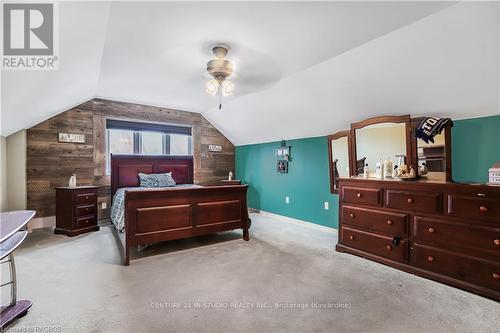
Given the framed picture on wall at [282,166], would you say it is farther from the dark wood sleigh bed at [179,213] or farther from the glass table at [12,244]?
the glass table at [12,244]

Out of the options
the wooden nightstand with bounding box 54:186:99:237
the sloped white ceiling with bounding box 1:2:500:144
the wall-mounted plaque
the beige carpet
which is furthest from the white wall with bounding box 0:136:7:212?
the wall-mounted plaque

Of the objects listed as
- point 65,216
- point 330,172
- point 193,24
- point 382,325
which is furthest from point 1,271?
point 330,172

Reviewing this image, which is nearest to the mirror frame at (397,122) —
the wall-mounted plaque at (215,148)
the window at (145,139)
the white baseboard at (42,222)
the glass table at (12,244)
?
the wall-mounted plaque at (215,148)

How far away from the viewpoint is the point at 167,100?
476 cm

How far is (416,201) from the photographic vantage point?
2.49 m

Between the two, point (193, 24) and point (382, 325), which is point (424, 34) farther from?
point (382, 325)

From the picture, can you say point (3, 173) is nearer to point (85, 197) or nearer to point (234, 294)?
point (85, 197)

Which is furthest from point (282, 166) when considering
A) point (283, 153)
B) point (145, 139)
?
point (145, 139)

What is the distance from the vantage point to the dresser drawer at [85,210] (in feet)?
12.6

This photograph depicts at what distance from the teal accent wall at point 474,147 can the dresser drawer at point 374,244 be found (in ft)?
3.42

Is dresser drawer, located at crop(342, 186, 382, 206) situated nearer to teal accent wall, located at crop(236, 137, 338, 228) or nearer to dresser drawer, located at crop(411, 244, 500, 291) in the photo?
dresser drawer, located at crop(411, 244, 500, 291)

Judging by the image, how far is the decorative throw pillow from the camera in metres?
4.70

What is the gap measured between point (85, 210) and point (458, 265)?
192 inches

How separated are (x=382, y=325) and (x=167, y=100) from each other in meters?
4.64
